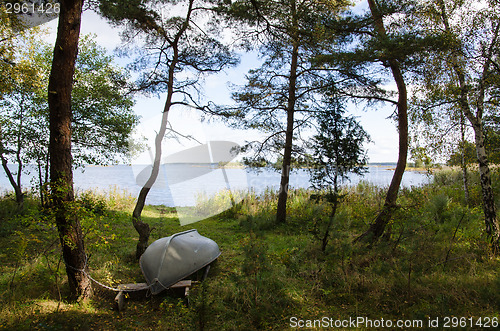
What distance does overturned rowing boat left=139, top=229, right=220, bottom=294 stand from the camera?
4.72 m

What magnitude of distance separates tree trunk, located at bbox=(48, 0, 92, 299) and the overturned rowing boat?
1060mm

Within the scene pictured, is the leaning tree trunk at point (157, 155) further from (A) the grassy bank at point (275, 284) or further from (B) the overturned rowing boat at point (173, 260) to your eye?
(B) the overturned rowing boat at point (173, 260)

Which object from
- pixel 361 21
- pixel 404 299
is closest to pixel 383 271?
pixel 404 299

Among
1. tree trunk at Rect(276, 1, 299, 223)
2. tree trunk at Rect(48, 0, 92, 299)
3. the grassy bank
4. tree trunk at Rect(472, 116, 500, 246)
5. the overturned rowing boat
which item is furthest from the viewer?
tree trunk at Rect(276, 1, 299, 223)

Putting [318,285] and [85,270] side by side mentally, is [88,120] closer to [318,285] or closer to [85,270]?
[85,270]

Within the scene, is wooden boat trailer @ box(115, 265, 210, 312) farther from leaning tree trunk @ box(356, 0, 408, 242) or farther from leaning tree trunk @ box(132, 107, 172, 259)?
leaning tree trunk @ box(356, 0, 408, 242)

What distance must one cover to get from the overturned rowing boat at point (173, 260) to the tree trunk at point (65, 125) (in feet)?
3.48

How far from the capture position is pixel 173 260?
4.96 metres

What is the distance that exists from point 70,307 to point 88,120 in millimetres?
7388

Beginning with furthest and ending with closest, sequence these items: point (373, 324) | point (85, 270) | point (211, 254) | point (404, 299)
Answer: point (211, 254), point (85, 270), point (404, 299), point (373, 324)

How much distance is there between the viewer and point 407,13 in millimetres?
6738

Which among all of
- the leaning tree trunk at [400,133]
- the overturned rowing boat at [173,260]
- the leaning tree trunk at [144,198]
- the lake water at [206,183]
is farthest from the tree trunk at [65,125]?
the leaning tree trunk at [400,133]

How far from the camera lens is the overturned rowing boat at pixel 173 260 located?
4.72m

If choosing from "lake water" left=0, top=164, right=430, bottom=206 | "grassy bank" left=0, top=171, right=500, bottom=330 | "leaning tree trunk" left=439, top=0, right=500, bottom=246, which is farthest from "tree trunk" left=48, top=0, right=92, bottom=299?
"leaning tree trunk" left=439, top=0, right=500, bottom=246
